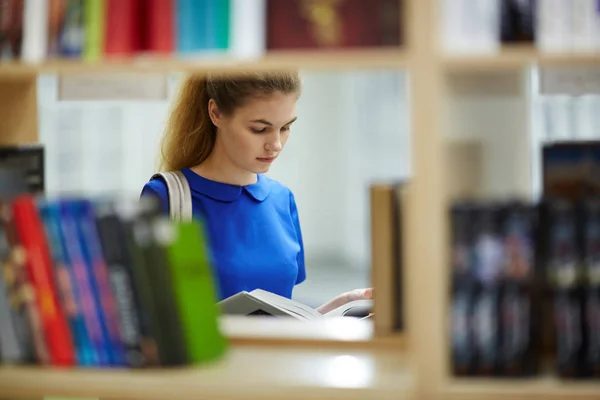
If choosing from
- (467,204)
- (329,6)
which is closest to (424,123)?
(467,204)

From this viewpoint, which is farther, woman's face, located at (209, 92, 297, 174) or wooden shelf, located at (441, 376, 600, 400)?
woman's face, located at (209, 92, 297, 174)

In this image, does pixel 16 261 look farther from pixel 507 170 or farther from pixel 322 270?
pixel 322 270

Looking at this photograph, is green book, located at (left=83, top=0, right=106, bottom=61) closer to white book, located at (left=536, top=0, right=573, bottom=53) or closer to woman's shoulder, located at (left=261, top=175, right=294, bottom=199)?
white book, located at (left=536, top=0, right=573, bottom=53)

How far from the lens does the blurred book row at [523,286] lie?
1.37m

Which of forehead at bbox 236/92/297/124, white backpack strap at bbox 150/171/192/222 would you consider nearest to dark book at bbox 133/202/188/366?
→ white backpack strap at bbox 150/171/192/222

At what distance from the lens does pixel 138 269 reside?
143 centimetres

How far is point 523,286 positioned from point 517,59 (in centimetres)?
39

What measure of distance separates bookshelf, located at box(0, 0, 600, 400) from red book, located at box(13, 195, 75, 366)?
0.20 feet

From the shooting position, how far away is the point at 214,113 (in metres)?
2.60

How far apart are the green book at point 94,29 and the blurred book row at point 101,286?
270 mm

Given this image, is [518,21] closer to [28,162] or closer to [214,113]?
[28,162]

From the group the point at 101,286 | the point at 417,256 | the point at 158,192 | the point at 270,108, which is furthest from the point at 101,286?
the point at 270,108

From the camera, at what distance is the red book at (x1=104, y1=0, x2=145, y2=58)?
1478 mm

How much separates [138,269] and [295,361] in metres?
0.37
